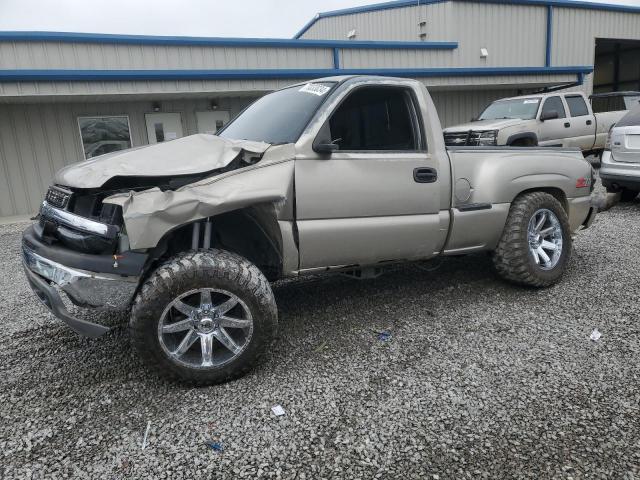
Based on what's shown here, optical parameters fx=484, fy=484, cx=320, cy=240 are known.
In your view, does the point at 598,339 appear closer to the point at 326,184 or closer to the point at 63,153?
the point at 326,184

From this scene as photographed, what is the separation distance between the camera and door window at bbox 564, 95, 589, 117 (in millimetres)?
11875

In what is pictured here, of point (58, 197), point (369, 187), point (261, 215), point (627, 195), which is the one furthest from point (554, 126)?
point (58, 197)

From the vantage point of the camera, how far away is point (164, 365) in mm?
2939

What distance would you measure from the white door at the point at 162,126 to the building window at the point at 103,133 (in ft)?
1.67

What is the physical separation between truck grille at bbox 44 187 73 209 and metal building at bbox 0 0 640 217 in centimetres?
772

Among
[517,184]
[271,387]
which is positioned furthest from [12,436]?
[517,184]

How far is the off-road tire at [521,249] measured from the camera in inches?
172

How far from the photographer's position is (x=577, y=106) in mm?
12023

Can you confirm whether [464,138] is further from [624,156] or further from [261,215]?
[261,215]

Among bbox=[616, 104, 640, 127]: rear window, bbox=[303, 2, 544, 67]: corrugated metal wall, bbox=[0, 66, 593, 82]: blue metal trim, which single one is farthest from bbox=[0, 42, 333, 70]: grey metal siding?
bbox=[616, 104, 640, 127]: rear window

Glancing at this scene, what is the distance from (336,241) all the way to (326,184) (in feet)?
1.37

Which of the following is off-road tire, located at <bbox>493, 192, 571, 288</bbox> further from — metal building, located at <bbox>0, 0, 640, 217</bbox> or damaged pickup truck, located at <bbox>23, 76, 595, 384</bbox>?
metal building, located at <bbox>0, 0, 640, 217</bbox>

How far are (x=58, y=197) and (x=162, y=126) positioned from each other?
970 centimetres

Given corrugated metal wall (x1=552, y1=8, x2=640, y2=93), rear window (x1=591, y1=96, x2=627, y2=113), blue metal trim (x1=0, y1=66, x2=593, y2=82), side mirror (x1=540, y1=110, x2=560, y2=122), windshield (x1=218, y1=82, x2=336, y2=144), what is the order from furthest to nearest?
corrugated metal wall (x1=552, y1=8, x2=640, y2=93)
rear window (x1=591, y1=96, x2=627, y2=113)
side mirror (x1=540, y1=110, x2=560, y2=122)
blue metal trim (x1=0, y1=66, x2=593, y2=82)
windshield (x1=218, y1=82, x2=336, y2=144)
